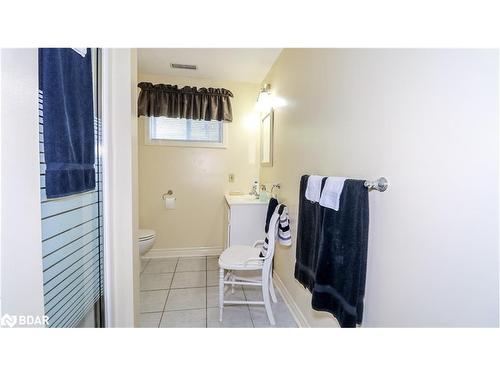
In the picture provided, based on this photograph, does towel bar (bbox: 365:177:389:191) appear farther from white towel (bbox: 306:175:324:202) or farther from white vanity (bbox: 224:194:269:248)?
white vanity (bbox: 224:194:269:248)

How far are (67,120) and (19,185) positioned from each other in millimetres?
361

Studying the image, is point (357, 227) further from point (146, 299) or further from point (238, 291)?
point (146, 299)

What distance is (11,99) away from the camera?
47 cm

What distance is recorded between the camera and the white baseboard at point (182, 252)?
2936mm

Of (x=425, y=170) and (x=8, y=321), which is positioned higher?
(x=425, y=170)

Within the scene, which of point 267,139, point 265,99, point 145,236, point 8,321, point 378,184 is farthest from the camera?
point 267,139

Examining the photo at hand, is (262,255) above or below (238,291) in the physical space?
above

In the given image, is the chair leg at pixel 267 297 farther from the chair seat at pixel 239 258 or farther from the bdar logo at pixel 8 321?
the bdar logo at pixel 8 321

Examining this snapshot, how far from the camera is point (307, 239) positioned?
4.52 ft

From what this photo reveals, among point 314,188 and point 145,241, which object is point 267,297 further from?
point 145,241

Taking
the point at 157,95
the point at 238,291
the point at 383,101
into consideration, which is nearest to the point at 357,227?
the point at 383,101

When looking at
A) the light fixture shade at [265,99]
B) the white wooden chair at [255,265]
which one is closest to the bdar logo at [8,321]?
the white wooden chair at [255,265]

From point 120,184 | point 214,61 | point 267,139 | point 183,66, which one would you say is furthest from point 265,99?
point 120,184
